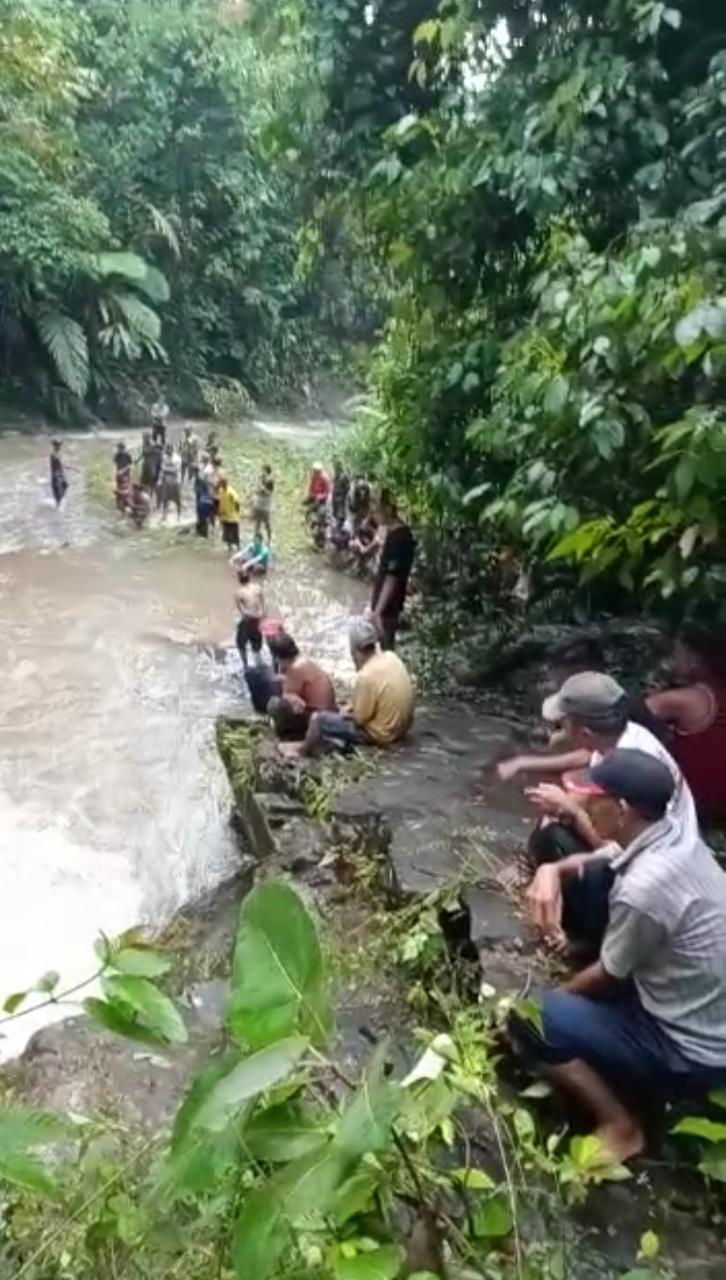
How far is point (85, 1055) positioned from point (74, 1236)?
71.5 inches

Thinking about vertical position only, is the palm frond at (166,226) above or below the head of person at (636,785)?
above

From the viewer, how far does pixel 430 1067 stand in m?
1.98

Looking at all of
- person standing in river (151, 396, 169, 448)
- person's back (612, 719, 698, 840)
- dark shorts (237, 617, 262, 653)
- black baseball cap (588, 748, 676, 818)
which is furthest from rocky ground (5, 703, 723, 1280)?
person standing in river (151, 396, 169, 448)

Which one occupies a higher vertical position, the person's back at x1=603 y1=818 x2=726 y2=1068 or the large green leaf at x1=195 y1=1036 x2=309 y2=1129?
the large green leaf at x1=195 y1=1036 x2=309 y2=1129

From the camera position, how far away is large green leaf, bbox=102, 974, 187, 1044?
1835 mm

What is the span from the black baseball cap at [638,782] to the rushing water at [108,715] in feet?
9.02

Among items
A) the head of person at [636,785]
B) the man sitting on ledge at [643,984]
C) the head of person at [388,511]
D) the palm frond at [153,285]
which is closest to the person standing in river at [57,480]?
the head of person at [388,511]

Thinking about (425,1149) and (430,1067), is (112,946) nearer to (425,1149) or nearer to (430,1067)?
(430,1067)

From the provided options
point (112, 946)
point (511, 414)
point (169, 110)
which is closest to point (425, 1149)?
point (112, 946)

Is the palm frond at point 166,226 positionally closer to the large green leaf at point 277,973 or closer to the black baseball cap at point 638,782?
the black baseball cap at point 638,782

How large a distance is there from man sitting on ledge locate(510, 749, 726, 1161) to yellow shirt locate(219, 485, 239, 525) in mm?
11866

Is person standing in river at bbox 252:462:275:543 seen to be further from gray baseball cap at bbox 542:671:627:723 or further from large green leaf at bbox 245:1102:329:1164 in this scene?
large green leaf at bbox 245:1102:329:1164

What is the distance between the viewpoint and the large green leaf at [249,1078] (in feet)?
5.25

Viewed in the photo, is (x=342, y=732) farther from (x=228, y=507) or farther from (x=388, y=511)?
(x=228, y=507)
